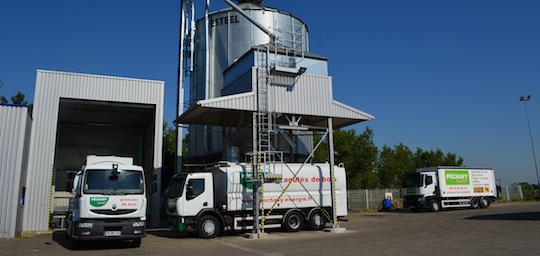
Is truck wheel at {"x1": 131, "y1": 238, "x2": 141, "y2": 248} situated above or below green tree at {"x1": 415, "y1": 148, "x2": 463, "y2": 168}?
below

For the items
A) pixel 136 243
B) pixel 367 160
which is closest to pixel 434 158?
pixel 367 160

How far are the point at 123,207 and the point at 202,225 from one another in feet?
13.3

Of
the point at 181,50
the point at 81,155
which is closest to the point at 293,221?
the point at 181,50

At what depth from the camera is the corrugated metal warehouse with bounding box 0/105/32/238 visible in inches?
607

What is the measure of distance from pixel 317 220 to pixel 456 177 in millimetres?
16869

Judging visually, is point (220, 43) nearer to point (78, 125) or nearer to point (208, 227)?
point (78, 125)

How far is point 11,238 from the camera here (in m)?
15.6

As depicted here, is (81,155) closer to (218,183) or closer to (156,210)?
(156,210)

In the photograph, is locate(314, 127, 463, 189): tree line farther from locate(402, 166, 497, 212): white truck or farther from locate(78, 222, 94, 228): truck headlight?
locate(78, 222, 94, 228): truck headlight

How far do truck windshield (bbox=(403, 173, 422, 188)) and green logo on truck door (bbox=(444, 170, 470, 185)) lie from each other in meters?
2.03

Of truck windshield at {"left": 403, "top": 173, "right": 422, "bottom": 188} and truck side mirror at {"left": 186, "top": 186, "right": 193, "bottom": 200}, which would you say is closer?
truck side mirror at {"left": 186, "top": 186, "right": 193, "bottom": 200}

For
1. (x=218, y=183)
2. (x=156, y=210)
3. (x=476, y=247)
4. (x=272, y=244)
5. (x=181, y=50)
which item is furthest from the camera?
(x=181, y=50)

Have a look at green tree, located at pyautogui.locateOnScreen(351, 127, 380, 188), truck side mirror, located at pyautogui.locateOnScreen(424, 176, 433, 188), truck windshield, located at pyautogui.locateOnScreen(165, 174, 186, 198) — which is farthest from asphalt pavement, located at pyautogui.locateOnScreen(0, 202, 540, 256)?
green tree, located at pyautogui.locateOnScreen(351, 127, 380, 188)

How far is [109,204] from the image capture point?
12.4m
